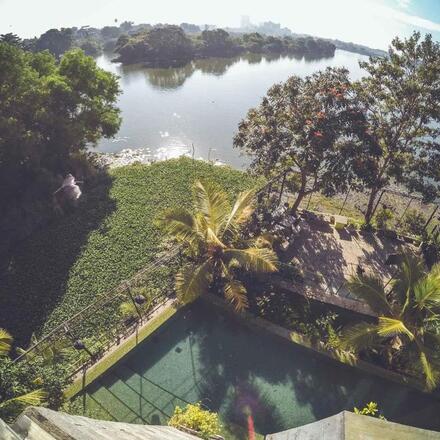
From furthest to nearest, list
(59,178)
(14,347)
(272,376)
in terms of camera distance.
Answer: (59,178) < (14,347) < (272,376)

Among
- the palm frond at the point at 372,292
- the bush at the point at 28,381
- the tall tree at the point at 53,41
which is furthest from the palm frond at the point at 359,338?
the tall tree at the point at 53,41

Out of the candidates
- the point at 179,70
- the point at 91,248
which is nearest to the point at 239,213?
the point at 91,248

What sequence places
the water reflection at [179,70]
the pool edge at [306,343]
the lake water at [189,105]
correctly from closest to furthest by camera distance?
the pool edge at [306,343], the lake water at [189,105], the water reflection at [179,70]

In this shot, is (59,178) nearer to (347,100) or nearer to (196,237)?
(196,237)

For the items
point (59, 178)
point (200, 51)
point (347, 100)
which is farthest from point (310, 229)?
point (200, 51)

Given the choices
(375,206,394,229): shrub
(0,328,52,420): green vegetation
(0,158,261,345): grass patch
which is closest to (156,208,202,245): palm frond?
(0,158,261,345): grass patch

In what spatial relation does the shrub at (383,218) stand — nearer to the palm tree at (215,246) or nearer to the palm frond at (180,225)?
the palm tree at (215,246)

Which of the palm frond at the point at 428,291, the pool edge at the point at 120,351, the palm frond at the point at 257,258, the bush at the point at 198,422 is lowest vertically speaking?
the pool edge at the point at 120,351
